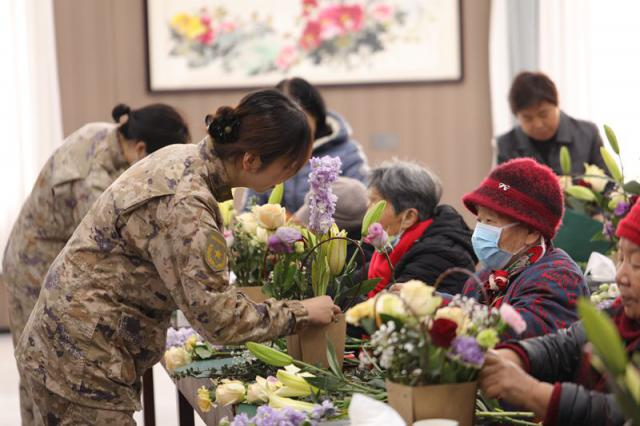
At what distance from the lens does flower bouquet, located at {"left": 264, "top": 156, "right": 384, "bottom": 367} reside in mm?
2232

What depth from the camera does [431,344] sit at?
153cm

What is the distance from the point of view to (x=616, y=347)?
1.11 m

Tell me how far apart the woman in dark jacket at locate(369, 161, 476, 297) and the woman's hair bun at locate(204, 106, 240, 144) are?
3.20 ft

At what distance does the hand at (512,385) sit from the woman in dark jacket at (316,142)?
220 cm

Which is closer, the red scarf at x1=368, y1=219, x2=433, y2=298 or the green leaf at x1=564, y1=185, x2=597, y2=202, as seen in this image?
the red scarf at x1=368, y1=219, x2=433, y2=298

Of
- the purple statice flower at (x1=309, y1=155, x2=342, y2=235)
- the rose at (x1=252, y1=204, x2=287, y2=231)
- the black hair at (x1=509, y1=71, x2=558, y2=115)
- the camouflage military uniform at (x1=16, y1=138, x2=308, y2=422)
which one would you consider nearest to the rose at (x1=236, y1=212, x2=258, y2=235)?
the rose at (x1=252, y1=204, x2=287, y2=231)

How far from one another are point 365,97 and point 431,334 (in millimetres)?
5401

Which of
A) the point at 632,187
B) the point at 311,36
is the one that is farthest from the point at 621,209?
the point at 311,36

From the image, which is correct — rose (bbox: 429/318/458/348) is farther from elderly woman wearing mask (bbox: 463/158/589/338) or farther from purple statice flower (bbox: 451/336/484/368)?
elderly woman wearing mask (bbox: 463/158/589/338)

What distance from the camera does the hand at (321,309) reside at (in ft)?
7.13

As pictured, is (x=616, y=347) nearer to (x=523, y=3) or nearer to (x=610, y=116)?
(x=610, y=116)

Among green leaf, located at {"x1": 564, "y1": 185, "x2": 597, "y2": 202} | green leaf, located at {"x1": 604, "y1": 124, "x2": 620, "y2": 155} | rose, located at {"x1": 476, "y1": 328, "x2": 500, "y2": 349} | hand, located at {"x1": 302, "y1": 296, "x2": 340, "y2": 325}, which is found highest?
green leaf, located at {"x1": 604, "y1": 124, "x2": 620, "y2": 155}

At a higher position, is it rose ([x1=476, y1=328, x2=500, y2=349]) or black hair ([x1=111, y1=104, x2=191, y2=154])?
black hair ([x1=111, y1=104, x2=191, y2=154])

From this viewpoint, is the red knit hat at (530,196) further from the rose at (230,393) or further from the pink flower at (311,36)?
the pink flower at (311,36)
